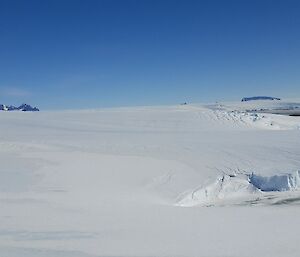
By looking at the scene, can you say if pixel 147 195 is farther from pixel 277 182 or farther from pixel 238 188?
pixel 277 182

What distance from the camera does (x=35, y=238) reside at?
5484 mm

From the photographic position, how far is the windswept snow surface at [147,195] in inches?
214

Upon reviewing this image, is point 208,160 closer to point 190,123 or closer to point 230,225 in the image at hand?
point 230,225

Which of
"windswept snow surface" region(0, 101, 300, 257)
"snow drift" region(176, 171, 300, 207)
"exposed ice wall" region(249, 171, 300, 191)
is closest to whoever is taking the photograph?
"windswept snow surface" region(0, 101, 300, 257)

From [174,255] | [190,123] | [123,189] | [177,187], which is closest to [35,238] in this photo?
[174,255]

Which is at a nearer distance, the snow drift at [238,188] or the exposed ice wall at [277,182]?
the snow drift at [238,188]

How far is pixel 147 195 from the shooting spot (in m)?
9.13

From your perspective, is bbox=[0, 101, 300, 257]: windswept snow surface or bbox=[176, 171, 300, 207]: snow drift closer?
bbox=[0, 101, 300, 257]: windswept snow surface

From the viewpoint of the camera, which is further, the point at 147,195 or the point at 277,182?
the point at 277,182

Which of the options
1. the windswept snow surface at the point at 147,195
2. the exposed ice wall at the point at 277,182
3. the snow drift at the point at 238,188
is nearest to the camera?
the windswept snow surface at the point at 147,195

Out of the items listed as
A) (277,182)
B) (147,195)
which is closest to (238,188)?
(277,182)

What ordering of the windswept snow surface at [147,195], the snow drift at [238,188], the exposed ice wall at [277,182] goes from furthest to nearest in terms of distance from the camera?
the exposed ice wall at [277,182], the snow drift at [238,188], the windswept snow surface at [147,195]

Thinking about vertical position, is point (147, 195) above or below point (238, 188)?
above

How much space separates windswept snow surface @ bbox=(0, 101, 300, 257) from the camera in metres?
5.43
